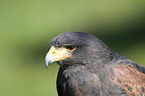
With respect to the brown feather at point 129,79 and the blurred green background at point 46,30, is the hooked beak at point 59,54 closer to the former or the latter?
the brown feather at point 129,79

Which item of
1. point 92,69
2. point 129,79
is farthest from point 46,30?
point 129,79

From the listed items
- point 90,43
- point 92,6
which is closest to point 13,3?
point 92,6

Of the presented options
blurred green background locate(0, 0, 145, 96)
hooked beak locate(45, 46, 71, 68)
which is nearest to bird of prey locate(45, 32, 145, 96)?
hooked beak locate(45, 46, 71, 68)

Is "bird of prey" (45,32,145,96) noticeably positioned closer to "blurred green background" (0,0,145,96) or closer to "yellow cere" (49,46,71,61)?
"yellow cere" (49,46,71,61)

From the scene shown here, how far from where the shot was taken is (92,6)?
30.3 feet

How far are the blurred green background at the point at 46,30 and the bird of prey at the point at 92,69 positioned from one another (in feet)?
8.24

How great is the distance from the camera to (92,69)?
424cm

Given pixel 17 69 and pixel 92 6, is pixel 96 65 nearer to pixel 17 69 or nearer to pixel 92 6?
pixel 17 69

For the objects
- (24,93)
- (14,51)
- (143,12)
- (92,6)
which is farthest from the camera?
(92,6)

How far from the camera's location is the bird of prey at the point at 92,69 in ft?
13.7

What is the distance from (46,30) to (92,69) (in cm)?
438

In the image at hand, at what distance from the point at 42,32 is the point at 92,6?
1.77 meters

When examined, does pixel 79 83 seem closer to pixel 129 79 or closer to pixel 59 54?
pixel 59 54

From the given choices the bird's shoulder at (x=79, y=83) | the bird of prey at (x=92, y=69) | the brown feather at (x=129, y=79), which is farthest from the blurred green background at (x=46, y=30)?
the brown feather at (x=129, y=79)
